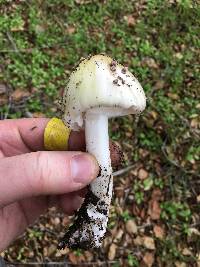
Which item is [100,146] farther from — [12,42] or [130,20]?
[130,20]

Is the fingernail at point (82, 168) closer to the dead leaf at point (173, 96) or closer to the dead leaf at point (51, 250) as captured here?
the dead leaf at point (51, 250)

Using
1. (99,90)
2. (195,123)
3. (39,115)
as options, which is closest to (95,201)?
(99,90)

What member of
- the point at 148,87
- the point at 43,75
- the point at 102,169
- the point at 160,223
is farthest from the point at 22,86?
the point at 102,169

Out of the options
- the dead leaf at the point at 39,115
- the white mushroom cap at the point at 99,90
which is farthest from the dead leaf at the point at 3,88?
the white mushroom cap at the point at 99,90

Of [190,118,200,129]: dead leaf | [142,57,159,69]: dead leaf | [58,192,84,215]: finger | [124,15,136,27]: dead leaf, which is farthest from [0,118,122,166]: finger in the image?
[124,15,136,27]: dead leaf

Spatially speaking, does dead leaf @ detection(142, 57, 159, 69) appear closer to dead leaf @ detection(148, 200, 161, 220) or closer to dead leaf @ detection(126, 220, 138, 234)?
dead leaf @ detection(148, 200, 161, 220)

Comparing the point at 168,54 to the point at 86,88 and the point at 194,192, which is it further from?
the point at 86,88

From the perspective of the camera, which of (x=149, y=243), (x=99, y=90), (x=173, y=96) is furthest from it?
(x=173, y=96)
